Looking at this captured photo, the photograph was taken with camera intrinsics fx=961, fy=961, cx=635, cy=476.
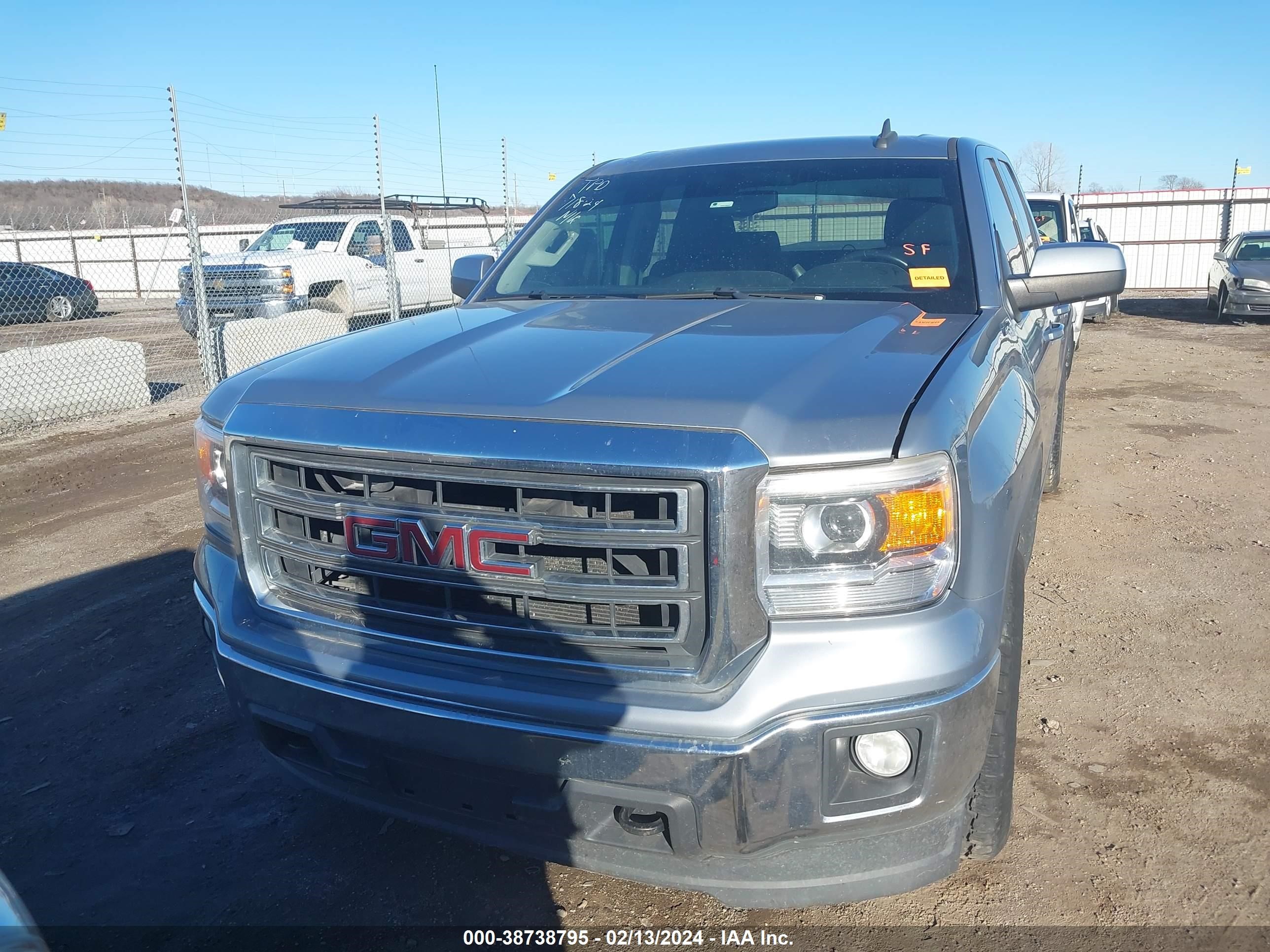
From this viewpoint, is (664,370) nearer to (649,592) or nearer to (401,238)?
(649,592)

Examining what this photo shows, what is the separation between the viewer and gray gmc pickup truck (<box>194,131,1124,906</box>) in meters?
1.81

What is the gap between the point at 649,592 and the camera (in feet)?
6.13

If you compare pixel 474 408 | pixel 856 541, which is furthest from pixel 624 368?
pixel 856 541

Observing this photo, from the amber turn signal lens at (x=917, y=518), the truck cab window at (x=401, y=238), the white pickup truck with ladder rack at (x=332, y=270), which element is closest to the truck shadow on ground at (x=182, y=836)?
the amber turn signal lens at (x=917, y=518)

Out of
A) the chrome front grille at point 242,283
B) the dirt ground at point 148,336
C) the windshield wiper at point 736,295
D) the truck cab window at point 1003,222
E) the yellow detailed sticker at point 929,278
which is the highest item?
the truck cab window at point 1003,222

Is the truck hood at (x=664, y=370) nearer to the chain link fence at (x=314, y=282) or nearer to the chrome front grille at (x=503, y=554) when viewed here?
the chrome front grille at (x=503, y=554)

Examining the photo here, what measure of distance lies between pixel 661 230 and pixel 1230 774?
8.43ft

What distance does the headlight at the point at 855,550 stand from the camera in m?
1.83

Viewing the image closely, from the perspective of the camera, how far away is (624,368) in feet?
7.02

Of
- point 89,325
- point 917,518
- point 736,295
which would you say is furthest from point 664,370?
point 89,325

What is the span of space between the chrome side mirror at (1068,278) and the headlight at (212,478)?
2.40 m

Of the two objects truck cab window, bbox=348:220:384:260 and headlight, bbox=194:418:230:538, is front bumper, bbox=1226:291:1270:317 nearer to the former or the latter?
truck cab window, bbox=348:220:384:260

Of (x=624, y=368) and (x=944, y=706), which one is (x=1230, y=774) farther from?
(x=624, y=368)

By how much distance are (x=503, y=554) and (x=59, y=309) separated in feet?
75.5
